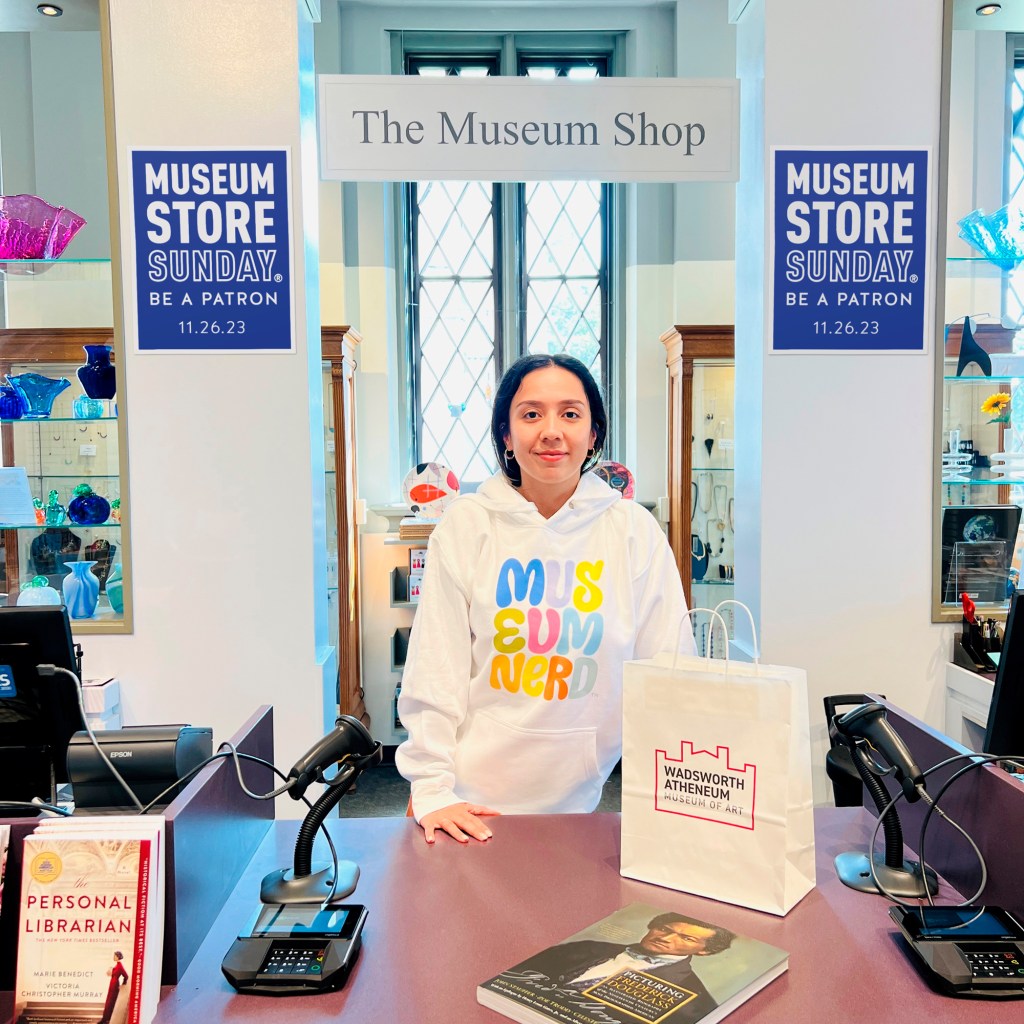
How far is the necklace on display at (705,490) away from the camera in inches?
175

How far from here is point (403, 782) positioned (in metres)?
4.42

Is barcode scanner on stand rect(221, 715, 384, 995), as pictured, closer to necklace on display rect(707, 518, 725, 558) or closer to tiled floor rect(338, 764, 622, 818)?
tiled floor rect(338, 764, 622, 818)

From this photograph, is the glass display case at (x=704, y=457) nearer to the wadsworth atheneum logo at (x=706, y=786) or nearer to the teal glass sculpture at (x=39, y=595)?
the teal glass sculpture at (x=39, y=595)

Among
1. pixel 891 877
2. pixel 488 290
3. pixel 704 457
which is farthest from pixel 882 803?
pixel 488 290

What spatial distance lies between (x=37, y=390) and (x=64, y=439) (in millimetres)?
217

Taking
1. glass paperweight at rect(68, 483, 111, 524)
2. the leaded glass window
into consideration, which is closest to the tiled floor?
glass paperweight at rect(68, 483, 111, 524)

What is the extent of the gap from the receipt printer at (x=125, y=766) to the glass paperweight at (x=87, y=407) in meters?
1.86

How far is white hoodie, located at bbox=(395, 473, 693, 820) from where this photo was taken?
5.78 feet

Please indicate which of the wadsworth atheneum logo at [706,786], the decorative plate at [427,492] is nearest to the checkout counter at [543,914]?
the wadsworth atheneum logo at [706,786]

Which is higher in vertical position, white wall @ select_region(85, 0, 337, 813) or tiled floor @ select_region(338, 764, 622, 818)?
white wall @ select_region(85, 0, 337, 813)

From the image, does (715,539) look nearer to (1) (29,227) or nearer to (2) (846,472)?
(2) (846,472)

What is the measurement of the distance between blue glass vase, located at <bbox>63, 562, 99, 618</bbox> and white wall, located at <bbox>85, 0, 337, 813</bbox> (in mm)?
192

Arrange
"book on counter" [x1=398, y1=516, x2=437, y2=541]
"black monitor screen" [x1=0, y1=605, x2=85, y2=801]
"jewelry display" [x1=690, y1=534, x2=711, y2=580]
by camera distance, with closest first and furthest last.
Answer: "black monitor screen" [x1=0, y1=605, x2=85, y2=801]
"jewelry display" [x1=690, y1=534, x2=711, y2=580]
"book on counter" [x1=398, y1=516, x2=437, y2=541]

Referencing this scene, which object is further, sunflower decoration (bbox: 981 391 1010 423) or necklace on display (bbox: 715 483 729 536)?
necklace on display (bbox: 715 483 729 536)
